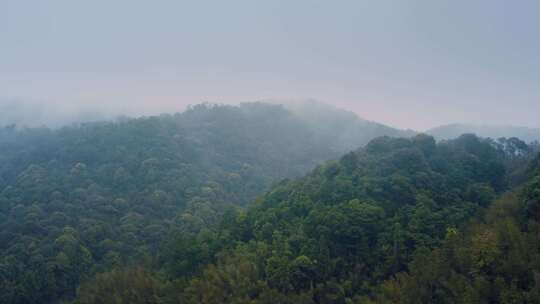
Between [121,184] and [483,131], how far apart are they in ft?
241

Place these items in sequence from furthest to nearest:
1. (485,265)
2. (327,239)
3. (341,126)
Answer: (341,126), (327,239), (485,265)

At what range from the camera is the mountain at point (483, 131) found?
248 ft

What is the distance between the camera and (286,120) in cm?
8119

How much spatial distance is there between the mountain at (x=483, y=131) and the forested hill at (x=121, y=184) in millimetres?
21623

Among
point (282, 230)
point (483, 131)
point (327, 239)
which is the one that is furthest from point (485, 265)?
point (483, 131)

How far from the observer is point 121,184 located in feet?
145

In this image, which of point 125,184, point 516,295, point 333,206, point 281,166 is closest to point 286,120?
point 281,166

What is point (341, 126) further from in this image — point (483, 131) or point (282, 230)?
point (282, 230)

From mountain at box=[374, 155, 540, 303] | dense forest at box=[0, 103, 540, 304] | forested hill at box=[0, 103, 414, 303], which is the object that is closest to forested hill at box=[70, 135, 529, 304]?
dense forest at box=[0, 103, 540, 304]

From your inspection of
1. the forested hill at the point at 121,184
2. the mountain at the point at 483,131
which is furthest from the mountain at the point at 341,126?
the mountain at the point at 483,131

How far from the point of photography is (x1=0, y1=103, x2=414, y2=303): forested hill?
29.2m

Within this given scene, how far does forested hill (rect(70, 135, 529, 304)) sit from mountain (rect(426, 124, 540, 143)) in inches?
2045

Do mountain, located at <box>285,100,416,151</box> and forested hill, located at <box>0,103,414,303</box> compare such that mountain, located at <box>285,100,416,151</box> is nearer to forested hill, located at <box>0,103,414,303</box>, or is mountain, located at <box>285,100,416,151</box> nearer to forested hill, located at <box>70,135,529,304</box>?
forested hill, located at <box>0,103,414,303</box>

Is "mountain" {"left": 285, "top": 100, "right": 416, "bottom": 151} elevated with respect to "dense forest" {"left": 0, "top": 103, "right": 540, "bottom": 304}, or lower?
elevated
